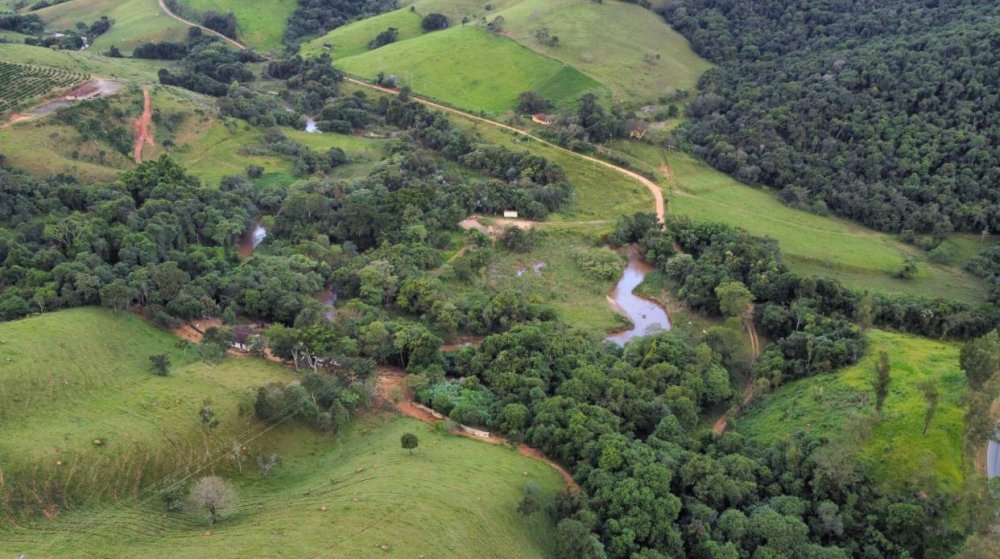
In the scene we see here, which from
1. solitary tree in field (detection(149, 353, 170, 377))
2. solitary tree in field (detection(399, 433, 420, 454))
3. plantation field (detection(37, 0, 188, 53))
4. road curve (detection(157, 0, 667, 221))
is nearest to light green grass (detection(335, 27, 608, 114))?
road curve (detection(157, 0, 667, 221))

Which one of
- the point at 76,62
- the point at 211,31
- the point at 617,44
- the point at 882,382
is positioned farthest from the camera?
the point at 211,31

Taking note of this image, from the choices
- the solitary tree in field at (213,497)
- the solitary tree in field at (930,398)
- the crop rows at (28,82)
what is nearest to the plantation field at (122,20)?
the crop rows at (28,82)

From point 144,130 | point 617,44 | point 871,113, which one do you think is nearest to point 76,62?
point 144,130

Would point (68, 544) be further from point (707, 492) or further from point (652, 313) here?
point (652, 313)

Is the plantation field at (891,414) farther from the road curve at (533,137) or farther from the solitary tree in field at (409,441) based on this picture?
the road curve at (533,137)

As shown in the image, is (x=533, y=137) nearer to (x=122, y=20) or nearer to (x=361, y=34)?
(x=361, y=34)
